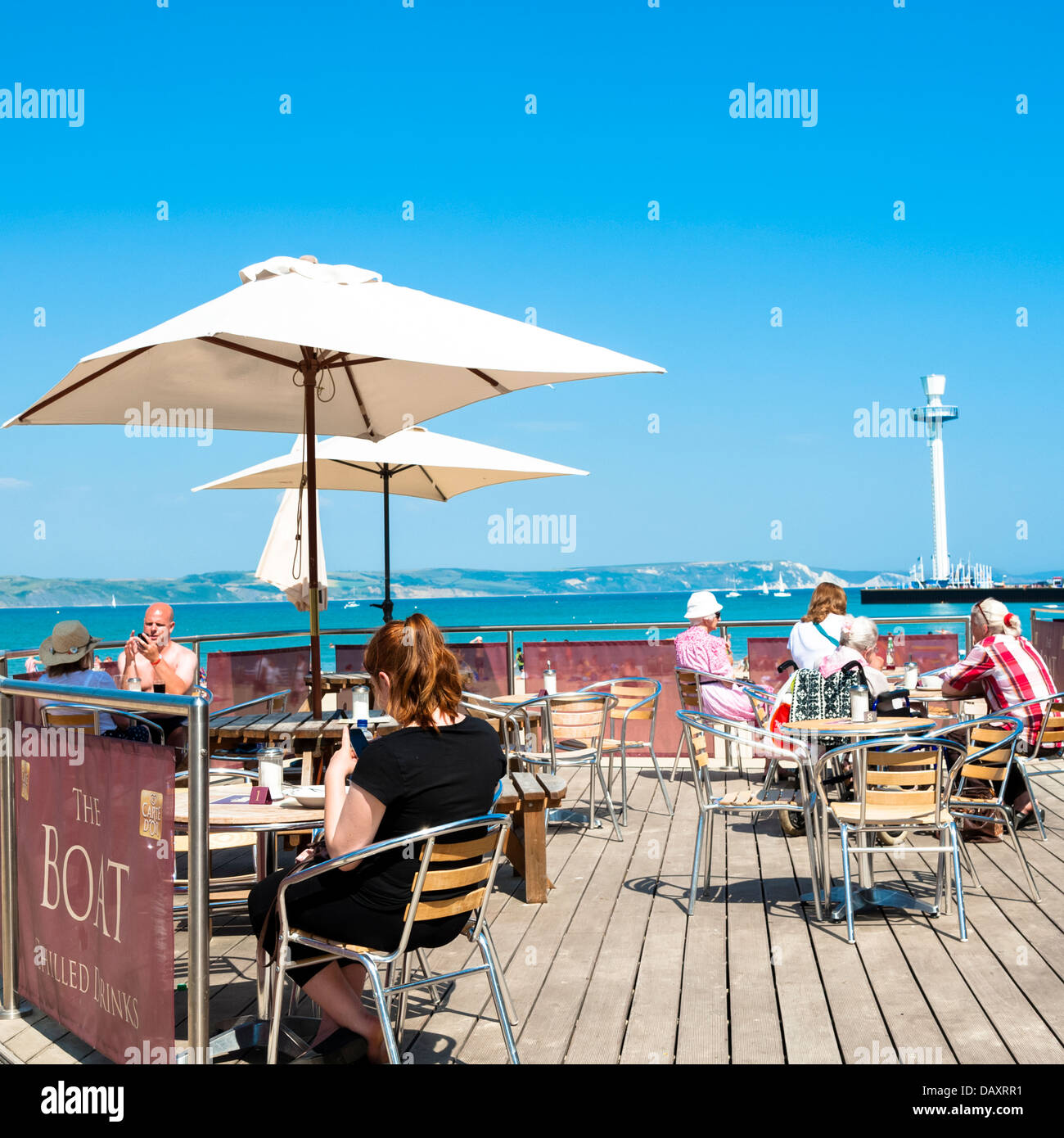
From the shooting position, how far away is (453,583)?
143875mm

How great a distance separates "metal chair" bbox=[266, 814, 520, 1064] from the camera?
2.69m

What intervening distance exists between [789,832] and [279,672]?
437 centimetres

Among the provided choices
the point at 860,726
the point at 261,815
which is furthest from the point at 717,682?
the point at 261,815

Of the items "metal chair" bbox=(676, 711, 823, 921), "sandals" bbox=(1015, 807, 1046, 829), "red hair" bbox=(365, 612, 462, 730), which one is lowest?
"sandals" bbox=(1015, 807, 1046, 829)

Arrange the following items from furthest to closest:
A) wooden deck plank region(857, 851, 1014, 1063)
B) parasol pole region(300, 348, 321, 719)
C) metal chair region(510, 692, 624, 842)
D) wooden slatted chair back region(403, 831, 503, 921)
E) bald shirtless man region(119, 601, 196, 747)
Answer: metal chair region(510, 692, 624, 842) → bald shirtless man region(119, 601, 196, 747) → parasol pole region(300, 348, 321, 719) → wooden deck plank region(857, 851, 1014, 1063) → wooden slatted chair back region(403, 831, 503, 921)

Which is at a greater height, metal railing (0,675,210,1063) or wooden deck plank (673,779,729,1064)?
metal railing (0,675,210,1063)

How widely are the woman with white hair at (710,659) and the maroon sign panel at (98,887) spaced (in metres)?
4.57

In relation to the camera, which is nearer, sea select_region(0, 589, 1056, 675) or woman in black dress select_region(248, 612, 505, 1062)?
woman in black dress select_region(248, 612, 505, 1062)

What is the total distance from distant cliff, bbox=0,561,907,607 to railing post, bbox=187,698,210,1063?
358 feet

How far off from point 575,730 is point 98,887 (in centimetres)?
419

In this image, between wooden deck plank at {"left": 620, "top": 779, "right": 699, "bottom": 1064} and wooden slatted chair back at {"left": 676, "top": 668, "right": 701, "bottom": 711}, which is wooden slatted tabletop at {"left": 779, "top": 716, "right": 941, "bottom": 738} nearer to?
wooden deck plank at {"left": 620, "top": 779, "right": 699, "bottom": 1064}

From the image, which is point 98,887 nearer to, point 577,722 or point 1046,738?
point 577,722

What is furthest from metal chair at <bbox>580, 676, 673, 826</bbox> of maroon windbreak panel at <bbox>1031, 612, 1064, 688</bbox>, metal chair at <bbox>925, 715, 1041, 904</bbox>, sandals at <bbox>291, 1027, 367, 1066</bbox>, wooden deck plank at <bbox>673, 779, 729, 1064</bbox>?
maroon windbreak panel at <bbox>1031, 612, 1064, 688</bbox>
